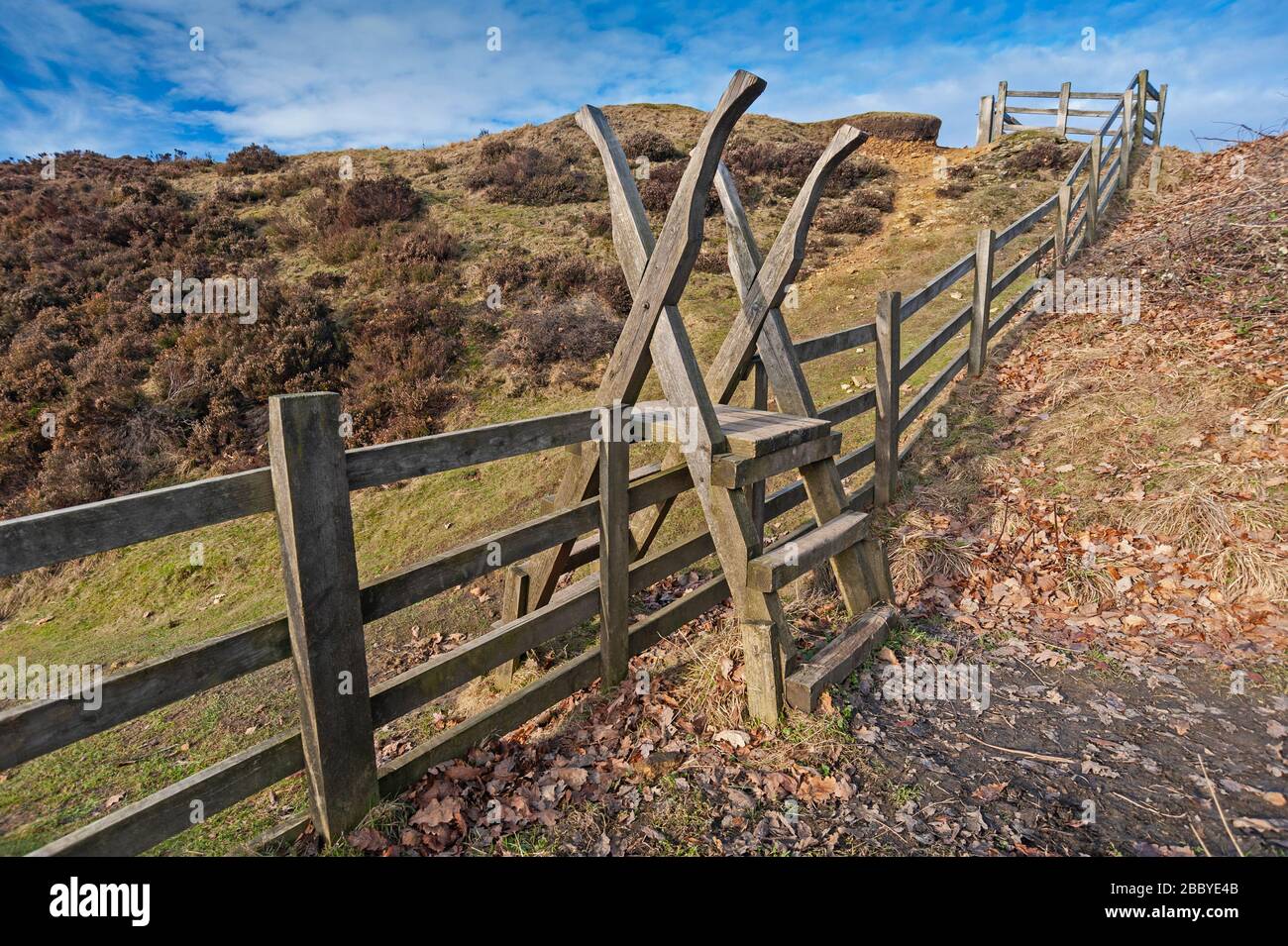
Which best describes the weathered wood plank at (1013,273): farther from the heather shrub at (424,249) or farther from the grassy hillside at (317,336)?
the heather shrub at (424,249)

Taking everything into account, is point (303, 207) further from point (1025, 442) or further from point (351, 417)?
point (1025, 442)

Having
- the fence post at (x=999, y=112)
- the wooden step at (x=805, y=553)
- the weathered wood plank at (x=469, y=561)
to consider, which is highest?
the fence post at (x=999, y=112)

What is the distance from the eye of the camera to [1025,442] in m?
7.25

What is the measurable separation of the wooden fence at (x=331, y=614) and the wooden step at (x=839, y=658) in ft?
3.58

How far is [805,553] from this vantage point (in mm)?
4152

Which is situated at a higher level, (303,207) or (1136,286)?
(303,207)

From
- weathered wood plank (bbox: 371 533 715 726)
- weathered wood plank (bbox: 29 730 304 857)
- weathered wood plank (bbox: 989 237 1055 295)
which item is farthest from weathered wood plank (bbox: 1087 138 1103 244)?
weathered wood plank (bbox: 29 730 304 857)

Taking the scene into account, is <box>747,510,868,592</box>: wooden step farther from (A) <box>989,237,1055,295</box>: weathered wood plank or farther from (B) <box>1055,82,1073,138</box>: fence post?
(B) <box>1055,82,1073,138</box>: fence post

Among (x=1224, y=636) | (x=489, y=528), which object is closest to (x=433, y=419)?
(x=489, y=528)

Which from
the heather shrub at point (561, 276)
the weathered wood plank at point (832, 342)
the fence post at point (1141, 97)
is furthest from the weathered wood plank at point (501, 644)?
the fence post at point (1141, 97)

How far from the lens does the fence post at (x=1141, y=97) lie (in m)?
19.8

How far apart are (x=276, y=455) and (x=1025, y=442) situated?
7.25m

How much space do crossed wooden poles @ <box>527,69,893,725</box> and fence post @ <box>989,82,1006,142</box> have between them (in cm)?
2404

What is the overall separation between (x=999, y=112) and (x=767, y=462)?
85.2 ft
